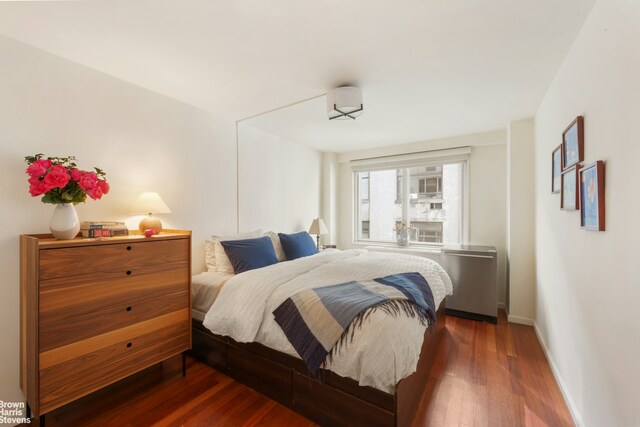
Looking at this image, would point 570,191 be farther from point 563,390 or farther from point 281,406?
point 281,406

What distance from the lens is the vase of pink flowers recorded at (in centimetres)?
160

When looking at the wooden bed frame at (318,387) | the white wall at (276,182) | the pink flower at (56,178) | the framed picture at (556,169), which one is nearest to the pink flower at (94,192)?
the pink flower at (56,178)

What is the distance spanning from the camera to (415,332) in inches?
62.0

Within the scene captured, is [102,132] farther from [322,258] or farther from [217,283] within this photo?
[322,258]

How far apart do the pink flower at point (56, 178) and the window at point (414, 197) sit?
3.96 metres

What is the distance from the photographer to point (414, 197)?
4.50m

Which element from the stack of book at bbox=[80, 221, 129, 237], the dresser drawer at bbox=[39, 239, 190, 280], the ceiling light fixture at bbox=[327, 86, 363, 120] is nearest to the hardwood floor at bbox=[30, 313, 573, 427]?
the dresser drawer at bbox=[39, 239, 190, 280]

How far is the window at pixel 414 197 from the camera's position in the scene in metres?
4.09

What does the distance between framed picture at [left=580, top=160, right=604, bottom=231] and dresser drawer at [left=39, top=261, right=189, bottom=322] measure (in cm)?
263

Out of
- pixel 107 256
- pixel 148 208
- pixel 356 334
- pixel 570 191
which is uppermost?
pixel 570 191

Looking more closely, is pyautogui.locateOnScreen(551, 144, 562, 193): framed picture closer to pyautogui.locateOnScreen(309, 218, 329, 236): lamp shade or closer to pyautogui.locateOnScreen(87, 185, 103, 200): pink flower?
pyautogui.locateOnScreen(309, 218, 329, 236): lamp shade

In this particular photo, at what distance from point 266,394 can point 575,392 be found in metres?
2.02

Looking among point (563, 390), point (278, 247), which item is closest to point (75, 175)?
point (278, 247)

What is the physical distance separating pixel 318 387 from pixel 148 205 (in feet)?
6.26
